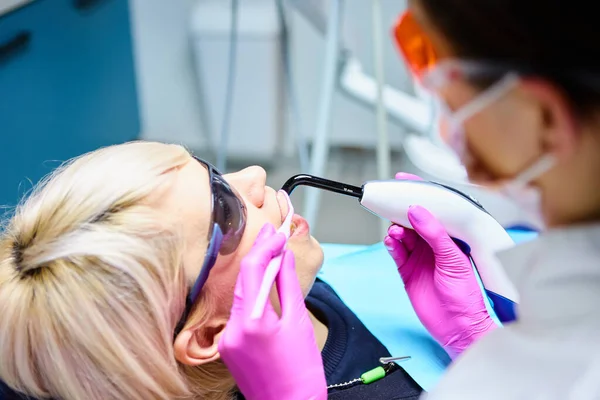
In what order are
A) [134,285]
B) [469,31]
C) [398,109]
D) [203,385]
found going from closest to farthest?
[469,31] → [134,285] → [203,385] → [398,109]

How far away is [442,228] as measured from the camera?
1.01 meters

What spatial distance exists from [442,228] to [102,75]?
1.59 m

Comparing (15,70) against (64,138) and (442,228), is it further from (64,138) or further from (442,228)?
(442,228)

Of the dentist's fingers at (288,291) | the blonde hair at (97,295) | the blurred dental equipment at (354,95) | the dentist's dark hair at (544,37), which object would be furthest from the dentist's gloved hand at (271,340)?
the blurred dental equipment at (354,95)

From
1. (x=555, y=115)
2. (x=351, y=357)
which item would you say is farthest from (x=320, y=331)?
(x=555, y=115)

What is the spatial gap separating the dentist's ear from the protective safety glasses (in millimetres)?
515

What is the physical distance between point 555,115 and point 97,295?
608 mm

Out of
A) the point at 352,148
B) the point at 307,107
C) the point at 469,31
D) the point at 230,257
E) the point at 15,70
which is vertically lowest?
the point at 352,148

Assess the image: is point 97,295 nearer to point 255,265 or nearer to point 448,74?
point 255,265

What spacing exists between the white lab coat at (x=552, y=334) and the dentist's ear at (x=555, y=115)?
9 cm

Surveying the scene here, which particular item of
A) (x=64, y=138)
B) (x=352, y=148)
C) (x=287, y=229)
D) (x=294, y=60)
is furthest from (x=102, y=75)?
(x=287, y=229)

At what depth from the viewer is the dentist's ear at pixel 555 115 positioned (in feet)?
1.38

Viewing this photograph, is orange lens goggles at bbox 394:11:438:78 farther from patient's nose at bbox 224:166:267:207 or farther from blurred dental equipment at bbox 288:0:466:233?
blurred dental equipment at bbox 288:0:466:233

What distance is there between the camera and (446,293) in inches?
40.2
